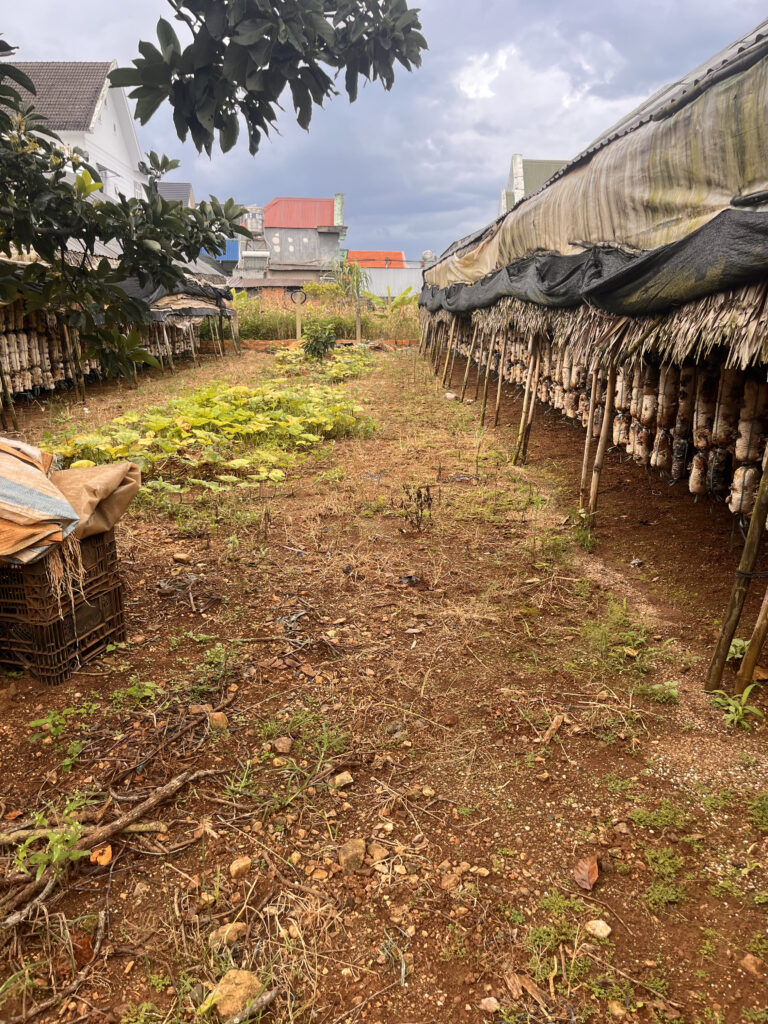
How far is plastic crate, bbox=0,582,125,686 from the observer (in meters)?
3.03

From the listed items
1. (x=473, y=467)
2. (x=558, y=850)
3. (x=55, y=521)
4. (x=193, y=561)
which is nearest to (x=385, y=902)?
(x=558, y=850)

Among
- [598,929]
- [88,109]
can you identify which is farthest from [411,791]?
[88,109]

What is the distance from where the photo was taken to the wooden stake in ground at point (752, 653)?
2838 mm

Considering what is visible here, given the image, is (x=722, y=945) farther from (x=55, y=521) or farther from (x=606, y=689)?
(x=55, y=521)

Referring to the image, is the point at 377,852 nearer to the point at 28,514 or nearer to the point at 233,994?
the point at 233,994

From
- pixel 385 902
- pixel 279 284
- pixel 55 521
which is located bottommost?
pixel 385 902

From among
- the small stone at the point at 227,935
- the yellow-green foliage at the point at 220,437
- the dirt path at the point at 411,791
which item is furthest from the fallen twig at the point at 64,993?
the yellow-green foliage at the point at 220,437

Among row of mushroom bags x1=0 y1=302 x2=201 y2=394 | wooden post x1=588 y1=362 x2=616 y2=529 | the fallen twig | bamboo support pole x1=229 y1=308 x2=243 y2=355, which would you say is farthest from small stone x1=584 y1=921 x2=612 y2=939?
bamboo support pole x1=229 y1=308 x2=243 y2=355

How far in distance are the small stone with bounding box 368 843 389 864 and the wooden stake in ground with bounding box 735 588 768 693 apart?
1.87 m

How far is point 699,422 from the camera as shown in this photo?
4.09 metres

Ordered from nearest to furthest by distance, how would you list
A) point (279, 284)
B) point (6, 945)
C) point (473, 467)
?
point (6, 945)
point (473, 467)
point (279, 284)

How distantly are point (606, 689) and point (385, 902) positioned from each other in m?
1.60

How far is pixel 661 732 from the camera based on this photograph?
9.30 ft

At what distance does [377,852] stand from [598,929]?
29.6 inches
